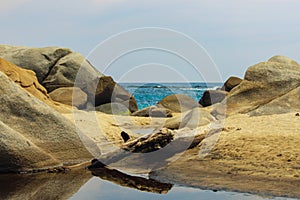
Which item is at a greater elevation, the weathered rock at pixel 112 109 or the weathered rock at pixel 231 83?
the weathered rock at pixel 231 83

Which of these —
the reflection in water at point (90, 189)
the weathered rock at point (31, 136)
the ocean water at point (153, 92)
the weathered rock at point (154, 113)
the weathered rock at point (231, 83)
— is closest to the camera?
the reflection in water at point (90, 189)

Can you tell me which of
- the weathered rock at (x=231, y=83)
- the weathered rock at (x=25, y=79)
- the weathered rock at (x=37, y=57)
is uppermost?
the weathered rock at (x=25, y=79)

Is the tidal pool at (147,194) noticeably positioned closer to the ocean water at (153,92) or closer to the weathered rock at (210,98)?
the weathered rock at (210,98)

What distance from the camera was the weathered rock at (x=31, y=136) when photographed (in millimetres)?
11656

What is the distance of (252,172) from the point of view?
35.5 feet

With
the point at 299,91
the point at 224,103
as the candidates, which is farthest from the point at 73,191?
the point at 224,103

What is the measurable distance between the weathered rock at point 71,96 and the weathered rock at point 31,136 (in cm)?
1277

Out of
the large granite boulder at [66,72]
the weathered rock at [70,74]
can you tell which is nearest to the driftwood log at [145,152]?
the large granite boulder at [66,72]

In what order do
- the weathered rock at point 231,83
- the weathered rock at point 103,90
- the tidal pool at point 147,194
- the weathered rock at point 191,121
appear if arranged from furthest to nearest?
1. the weathered rock at point 231,83
2. the weathered rock at point 103,90
3. the weathered rock at point 191,121
4. the tidal pool at point 147,194

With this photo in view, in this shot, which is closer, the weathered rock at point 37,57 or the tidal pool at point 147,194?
the tidal pool at point 147,194

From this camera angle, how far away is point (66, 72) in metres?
31.3

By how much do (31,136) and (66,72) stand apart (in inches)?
747

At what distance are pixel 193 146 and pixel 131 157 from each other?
220 cm

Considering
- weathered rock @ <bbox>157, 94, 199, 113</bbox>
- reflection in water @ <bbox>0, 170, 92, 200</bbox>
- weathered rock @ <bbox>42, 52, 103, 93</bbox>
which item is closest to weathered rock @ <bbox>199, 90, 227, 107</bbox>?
weathered rock @ <bbox>157, 94, 199, 113</bbox>
